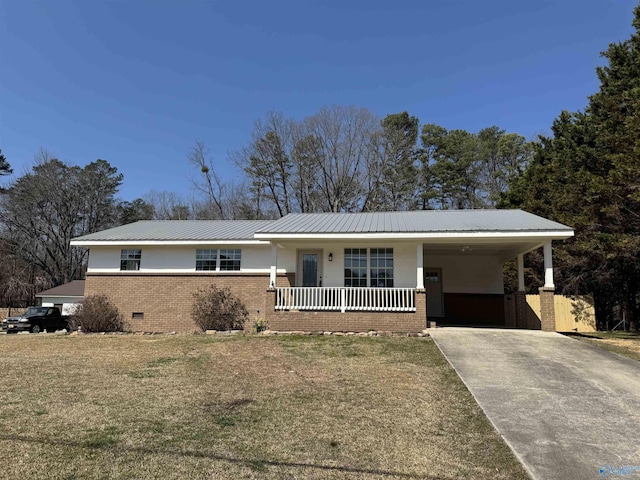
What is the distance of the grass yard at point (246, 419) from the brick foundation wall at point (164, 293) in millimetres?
6610

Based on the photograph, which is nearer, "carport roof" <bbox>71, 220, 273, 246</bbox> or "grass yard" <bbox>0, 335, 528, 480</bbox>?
"grass yard" <bbox>0, 335, 528, 480</bbox>

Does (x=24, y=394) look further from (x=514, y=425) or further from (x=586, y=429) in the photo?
(x=586, y=429)

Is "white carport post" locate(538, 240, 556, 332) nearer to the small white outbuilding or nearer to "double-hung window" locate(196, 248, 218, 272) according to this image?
"double-hung window" locate(196, 248, 218, 272)

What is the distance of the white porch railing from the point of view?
13.0 m

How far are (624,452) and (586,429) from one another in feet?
2.00

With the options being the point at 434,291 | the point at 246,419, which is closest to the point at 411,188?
the point at 434,291

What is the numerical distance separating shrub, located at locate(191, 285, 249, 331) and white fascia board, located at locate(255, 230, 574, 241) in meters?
3.22

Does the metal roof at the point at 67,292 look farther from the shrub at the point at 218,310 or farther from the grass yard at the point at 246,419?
the grass yard at the point at 246,419

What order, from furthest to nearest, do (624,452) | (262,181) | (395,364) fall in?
(262,181) → (395,364) → (624,452)

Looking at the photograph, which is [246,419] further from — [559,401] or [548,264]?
[548,264]

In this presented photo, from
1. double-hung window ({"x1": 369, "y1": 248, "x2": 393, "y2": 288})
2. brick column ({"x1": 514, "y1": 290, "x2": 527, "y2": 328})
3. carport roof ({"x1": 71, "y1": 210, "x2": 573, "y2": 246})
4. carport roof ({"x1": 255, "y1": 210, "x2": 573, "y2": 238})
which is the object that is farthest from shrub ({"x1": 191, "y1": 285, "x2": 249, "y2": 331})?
brick column ({"x1": 514, "y1": 290, "x2": 527, "y2": 328})

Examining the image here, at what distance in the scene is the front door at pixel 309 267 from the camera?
1522 cm

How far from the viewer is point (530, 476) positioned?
3707 millimetres

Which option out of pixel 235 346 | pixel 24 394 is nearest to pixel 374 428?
pixel 24 394
